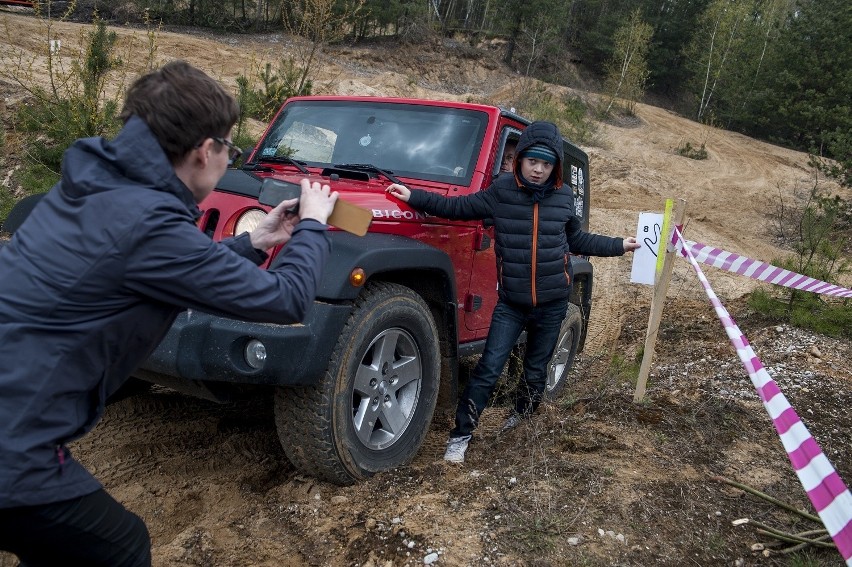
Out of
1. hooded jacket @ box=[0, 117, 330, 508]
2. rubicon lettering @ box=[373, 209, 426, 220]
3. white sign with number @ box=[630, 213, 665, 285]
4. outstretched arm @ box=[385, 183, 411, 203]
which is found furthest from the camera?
white sign with number @ box=[630, 213, 665, 285]

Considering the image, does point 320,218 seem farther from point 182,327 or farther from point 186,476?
point 186,476

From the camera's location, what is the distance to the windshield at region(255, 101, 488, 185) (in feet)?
12.9

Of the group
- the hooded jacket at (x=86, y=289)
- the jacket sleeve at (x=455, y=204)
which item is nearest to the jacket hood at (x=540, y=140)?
the jacket sleeve at (x=455, y=204)

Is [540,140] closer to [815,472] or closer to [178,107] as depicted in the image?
[815,472]

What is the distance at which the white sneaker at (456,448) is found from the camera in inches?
136

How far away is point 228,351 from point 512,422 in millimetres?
2064

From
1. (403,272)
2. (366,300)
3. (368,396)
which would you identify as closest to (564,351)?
(403,272)

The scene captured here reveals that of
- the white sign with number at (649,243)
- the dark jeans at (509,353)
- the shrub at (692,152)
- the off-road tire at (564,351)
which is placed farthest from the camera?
the shrub at (692,152)

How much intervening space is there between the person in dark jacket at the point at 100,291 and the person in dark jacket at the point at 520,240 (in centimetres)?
182

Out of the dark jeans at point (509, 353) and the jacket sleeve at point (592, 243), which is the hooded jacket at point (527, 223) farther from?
the jacket sleeve at point (592, 243)

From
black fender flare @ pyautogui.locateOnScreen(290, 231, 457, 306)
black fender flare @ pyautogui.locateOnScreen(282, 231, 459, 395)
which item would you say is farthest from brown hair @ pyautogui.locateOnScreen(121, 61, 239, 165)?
black fender flare @ pyautogui.locateOnScreen(290, 231, 457, 306)

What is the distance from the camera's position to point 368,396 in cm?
306

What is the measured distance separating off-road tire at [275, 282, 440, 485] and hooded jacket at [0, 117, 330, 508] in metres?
1.26

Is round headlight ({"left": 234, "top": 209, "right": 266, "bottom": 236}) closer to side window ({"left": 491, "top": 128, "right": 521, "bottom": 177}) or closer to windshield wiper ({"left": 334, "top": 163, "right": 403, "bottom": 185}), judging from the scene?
windshield wiper ({"left": 334, "top": 163, "right": 403, "bottom": 185})
